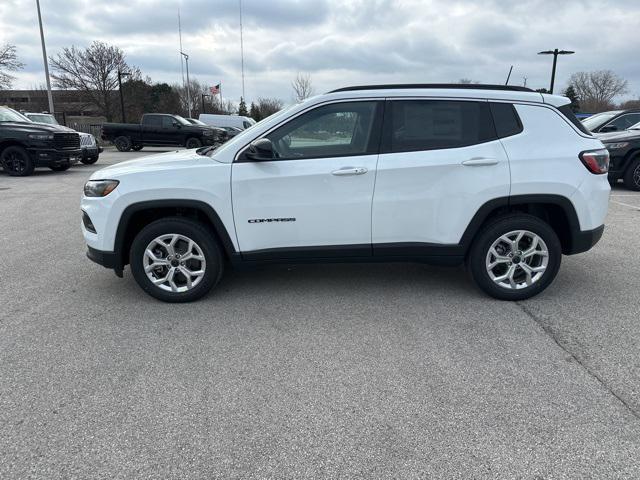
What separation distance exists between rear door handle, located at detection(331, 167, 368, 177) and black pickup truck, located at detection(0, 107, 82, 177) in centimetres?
1201

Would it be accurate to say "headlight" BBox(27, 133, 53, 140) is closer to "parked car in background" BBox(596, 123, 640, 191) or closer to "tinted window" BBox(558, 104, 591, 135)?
"tinted window" BBox(558, 104, 591, 135)

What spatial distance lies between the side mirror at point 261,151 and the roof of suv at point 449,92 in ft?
2.42

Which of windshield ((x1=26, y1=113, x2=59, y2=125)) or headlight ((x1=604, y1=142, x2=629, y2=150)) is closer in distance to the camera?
headlight ((x1=604, y1=142, x2=629, y2=150))

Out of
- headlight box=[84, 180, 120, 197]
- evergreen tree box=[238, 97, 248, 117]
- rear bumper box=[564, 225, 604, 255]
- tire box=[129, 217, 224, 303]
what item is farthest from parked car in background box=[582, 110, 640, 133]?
evergreen tree box=[238, 97, 248, 117]

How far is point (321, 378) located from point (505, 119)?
2.73 metres

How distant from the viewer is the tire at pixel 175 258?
13.6 ft

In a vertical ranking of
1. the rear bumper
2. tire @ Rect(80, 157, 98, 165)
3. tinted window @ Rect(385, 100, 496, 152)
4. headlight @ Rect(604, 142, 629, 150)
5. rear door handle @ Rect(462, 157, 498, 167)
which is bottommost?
tire @ Rect(80, 157, 98, 165)

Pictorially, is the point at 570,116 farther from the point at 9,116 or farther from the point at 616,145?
the point at 9,116

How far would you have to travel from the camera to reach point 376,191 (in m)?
4.05

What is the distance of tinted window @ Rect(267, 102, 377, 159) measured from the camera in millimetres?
4098

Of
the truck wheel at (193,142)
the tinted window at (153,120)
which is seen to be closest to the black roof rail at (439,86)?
the truck wheel at (193,142)

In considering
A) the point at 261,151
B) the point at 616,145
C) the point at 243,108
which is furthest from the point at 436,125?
the point at 243,108

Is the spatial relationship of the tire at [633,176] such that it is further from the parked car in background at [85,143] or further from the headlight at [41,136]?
the parked car in background at [85,143]

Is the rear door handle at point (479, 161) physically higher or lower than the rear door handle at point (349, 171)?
higher
